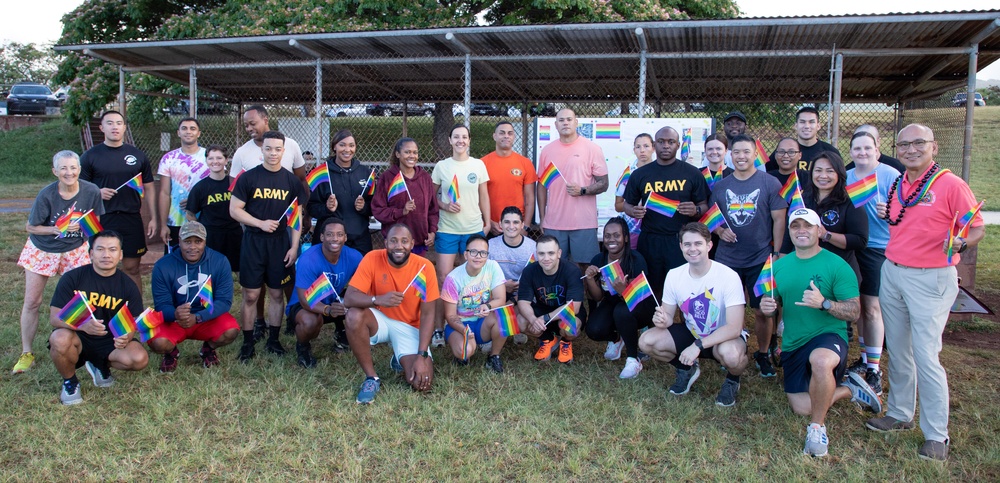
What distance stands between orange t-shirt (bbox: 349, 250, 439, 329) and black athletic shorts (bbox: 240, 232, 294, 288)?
93 centimetres

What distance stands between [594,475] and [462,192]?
9.94ft

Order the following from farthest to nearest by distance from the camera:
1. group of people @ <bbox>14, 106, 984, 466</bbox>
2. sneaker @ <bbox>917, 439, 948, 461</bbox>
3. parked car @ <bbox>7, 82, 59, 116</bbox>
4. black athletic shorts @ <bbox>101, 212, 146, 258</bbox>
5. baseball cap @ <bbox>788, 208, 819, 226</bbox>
Result: 1. parked car @ <bbox>7, 82, 59, 116</bbox>
2. black athletic shorts @ <bbox>101, 212, 146, 258</bbox>
3. baseball cap @ <bbox>788, 208, 819, 226</bbox>
4. group of people @ <bbox>14, 106, 984, 466</bbox>
5. sneaker @ <bbox>917, 439, 948, 461</bbox>

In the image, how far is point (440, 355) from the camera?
580 cm

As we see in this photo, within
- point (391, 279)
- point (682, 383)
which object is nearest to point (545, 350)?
point (682, 383)

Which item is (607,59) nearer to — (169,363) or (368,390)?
(368,390)

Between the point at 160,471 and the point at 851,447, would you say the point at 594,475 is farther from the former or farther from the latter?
the point at 160,471

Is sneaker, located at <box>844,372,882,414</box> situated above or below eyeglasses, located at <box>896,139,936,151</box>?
below

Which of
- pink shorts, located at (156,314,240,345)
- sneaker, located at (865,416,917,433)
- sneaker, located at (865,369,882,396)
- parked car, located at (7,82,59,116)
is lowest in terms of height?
sneaker, located at (865,416,917,433)

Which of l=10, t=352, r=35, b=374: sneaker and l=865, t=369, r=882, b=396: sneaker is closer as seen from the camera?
l=865, t=369, r=882, b=396: sneaker

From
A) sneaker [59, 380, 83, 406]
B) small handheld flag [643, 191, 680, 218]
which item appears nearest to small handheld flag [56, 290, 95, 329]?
sneaker [59, 380, 83, 406]

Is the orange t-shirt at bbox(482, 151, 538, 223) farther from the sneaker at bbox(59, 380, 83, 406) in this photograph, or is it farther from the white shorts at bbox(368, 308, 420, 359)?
the sneaker at bbox(59, 380, 83, 406)

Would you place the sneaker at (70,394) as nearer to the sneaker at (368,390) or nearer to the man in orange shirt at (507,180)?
the sneaker at (368,390)

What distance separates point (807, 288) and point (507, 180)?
112 inches

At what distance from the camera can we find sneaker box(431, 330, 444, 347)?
19.9 feet
